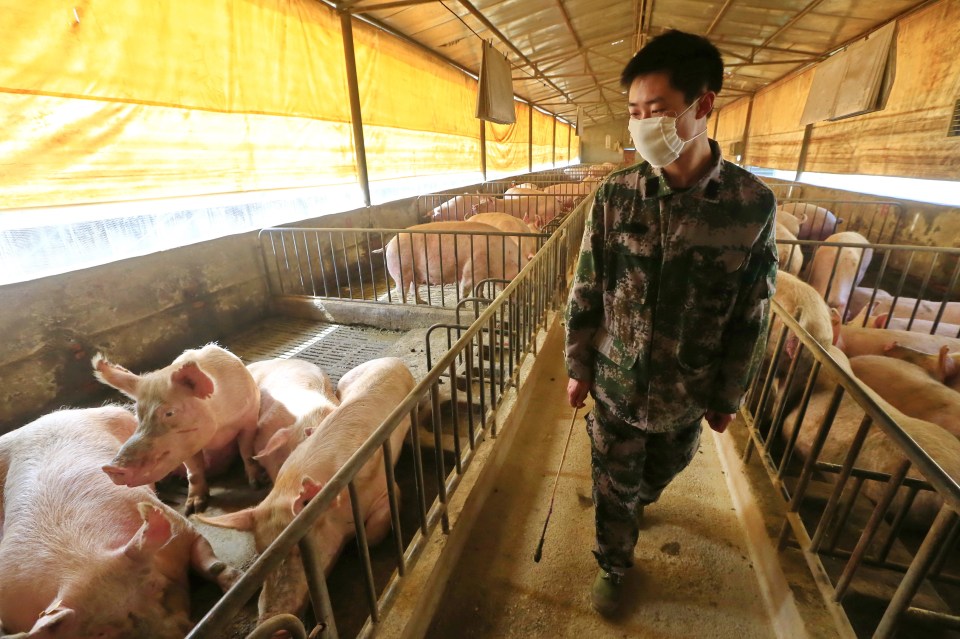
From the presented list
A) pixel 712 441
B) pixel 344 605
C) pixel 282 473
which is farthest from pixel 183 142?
pixel 712 441

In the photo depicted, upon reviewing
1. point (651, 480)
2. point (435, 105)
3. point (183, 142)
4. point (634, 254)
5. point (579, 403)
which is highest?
point (435, 105)

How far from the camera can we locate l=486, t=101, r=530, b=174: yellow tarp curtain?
15.3m

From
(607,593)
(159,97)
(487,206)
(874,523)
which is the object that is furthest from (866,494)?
(487,206)

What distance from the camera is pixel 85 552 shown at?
1.83 m

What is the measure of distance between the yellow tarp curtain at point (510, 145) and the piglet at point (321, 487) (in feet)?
44.9

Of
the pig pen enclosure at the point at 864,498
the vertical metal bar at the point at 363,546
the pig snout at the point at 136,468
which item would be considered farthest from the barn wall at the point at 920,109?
the pig snout at the point at 136,468

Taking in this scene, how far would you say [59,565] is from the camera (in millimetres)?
1778

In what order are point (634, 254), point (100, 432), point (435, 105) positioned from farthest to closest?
point (435, 105) → point (100, 432) → point (634, 254)

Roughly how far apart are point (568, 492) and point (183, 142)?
215 inches

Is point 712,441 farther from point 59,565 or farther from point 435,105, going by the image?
point 435,105

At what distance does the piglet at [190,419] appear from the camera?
89.0 inches

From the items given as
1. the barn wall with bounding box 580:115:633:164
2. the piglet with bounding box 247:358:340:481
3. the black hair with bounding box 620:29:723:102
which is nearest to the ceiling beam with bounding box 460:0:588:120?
the piglet with bounding box 247:358:340:481

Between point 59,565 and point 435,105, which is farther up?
point 435,105

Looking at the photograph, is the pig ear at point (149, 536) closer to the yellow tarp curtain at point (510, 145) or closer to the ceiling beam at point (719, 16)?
the ceiling beam at point (719, 16)
